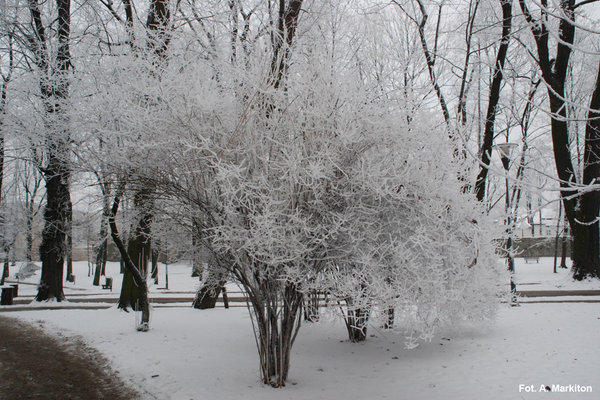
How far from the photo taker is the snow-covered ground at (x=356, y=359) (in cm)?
605

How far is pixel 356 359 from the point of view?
7.76m

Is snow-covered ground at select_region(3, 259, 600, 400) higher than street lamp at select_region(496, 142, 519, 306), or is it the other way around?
street lamp at select_region(496, 142, 519, 306)

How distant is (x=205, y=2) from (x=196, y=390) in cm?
1036

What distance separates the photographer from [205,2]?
12.4 metres

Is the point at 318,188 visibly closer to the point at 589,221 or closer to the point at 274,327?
the point at 274,327

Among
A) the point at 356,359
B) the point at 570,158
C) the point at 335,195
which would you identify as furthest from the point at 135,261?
the point at 570,158

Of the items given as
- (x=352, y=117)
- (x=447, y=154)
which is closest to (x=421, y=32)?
(x=447, y=154)

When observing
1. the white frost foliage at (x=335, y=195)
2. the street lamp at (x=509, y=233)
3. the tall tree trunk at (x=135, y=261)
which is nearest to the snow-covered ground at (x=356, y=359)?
the street lamp at (x=509, y=233)

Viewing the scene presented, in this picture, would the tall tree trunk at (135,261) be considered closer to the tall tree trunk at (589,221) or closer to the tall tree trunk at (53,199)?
the tall tree trunk at (53,199)

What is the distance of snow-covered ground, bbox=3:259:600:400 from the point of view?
605cm

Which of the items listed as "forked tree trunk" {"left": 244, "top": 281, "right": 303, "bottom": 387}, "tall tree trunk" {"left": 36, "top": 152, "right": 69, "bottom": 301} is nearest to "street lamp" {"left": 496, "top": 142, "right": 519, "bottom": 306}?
"forked tree trunk" {"left": 244, "top": 281, "right": 303, "bottom": 387}

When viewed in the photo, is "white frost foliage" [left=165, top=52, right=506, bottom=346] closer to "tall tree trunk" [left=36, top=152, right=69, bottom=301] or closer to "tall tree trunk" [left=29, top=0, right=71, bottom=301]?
"tall tree trunk" [left=29, top=0, right=71, bottom=301]

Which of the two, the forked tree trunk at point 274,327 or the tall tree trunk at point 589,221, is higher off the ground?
the tall tree trunk at point 589,221

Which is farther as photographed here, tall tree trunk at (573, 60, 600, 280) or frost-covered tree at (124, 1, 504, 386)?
tall tree trunk at (573, 60, 600, 280)
